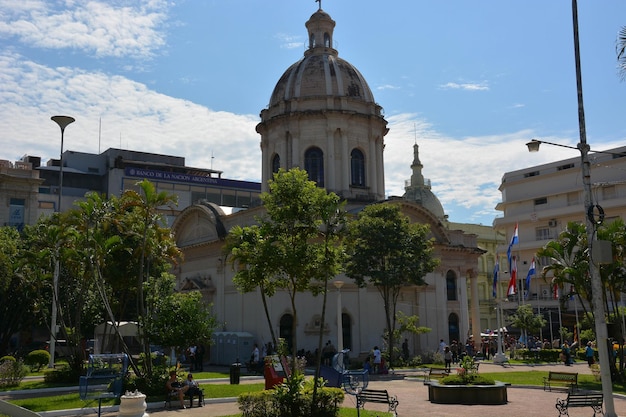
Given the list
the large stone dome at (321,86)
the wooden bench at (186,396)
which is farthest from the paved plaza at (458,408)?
the large stone dome at (321,86)

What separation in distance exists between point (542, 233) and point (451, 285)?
21.7 metres

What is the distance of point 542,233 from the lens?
65.2m

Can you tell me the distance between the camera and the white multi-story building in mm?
59750

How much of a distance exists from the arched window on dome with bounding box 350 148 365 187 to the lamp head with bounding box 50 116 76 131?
Result: 21.5 metres

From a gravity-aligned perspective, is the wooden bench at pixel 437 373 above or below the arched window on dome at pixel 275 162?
below

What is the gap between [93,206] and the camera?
25828mm

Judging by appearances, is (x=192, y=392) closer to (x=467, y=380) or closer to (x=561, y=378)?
(x=467, y=380)

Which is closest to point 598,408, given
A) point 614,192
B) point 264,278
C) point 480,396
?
point 480,396

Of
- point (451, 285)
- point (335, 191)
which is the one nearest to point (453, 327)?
point (451, 285)

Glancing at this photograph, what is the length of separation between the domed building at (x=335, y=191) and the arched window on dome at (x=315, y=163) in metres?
0.07

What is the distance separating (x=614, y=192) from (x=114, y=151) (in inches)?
2117

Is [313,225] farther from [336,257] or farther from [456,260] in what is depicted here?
[456,260]

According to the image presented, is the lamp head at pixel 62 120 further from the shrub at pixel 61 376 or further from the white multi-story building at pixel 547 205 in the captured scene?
the white multi-story building at pixel 547 205

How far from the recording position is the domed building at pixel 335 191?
136ft
